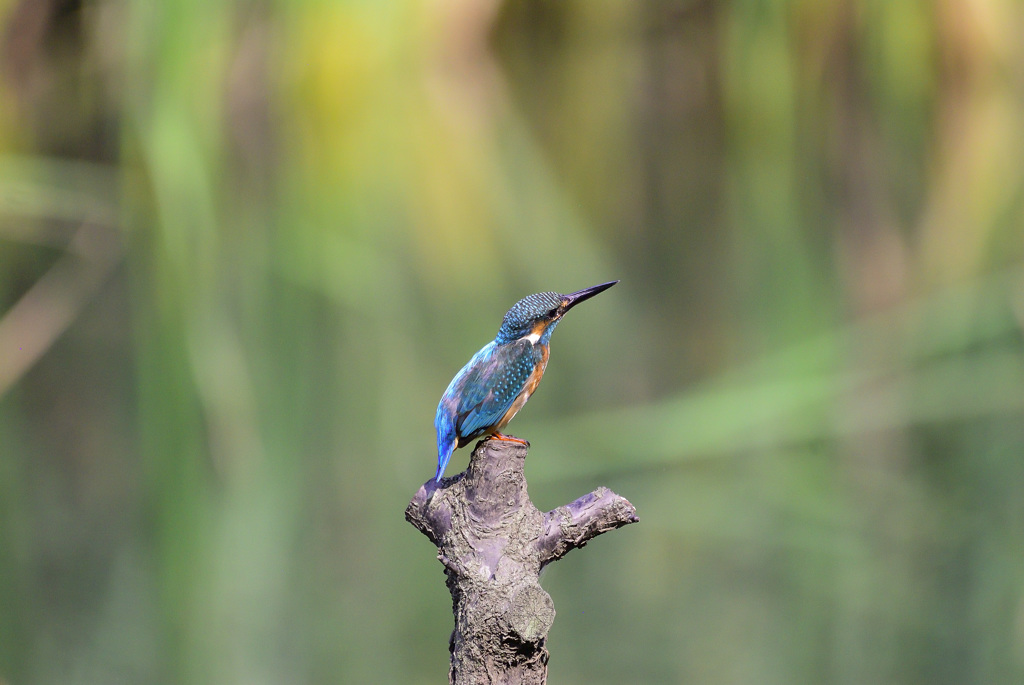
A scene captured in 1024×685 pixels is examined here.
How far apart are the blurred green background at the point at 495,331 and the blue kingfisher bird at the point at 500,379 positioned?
0.83 metres

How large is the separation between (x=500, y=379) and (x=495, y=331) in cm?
94

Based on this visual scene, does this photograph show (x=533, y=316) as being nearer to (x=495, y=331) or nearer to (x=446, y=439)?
(x=446, y=439)

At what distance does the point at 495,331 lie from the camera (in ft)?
6.27

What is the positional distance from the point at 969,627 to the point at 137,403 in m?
1.91

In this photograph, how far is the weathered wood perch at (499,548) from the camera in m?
0.83

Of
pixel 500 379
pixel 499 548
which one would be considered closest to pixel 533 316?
pixel 500 379

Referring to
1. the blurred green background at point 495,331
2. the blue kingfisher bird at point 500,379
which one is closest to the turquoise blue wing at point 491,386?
the blue kingfisher bird at point 500,379

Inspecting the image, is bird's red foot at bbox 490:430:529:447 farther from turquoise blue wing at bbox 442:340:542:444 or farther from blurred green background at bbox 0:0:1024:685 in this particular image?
blurred green background at bbox 0:0:1024:685

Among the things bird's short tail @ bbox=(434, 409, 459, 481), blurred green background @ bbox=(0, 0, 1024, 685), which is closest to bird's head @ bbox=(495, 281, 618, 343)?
bird's short tail @ bbox=(434, 409, 459, 481)

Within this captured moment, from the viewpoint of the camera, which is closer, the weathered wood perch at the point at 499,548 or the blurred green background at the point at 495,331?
the weathered wood perch at the point at 499,548

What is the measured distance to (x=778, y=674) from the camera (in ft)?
5.58

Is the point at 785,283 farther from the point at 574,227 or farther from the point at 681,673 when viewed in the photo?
the point at 681,673

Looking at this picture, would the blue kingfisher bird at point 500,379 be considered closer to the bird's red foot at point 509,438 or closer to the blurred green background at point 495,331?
the bird's red foot at point 509,438

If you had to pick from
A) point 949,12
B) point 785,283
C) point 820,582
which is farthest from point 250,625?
point 949,12
